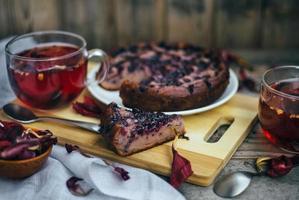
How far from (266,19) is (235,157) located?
29.3 inches

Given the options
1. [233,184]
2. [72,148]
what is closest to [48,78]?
[72,148]

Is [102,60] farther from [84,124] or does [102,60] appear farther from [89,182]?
[89,182]

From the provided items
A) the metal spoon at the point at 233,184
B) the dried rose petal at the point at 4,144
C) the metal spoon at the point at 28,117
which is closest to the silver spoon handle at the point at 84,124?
the metal spoon at the point at 28,117

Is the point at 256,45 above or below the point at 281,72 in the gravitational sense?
below

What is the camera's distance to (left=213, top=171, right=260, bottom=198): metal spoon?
4.25ft

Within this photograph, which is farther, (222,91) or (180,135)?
(222,91)

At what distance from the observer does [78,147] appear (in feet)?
4.67

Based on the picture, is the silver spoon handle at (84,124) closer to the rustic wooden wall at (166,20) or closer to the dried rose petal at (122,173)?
the dried rose petal at (122,173)

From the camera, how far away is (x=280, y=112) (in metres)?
1.39

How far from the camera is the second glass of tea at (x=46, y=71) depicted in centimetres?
152

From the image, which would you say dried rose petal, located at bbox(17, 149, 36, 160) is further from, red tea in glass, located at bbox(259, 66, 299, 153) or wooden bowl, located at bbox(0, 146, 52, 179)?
red tea in glass, located at bbox(259, 66, 299, 153)

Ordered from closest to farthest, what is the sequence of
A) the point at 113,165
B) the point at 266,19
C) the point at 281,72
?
the point at 113,165, the point at 281,72, the point at 266,19

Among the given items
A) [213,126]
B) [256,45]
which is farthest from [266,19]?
[213,126]

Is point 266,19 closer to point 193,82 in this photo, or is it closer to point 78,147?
point 193,82
